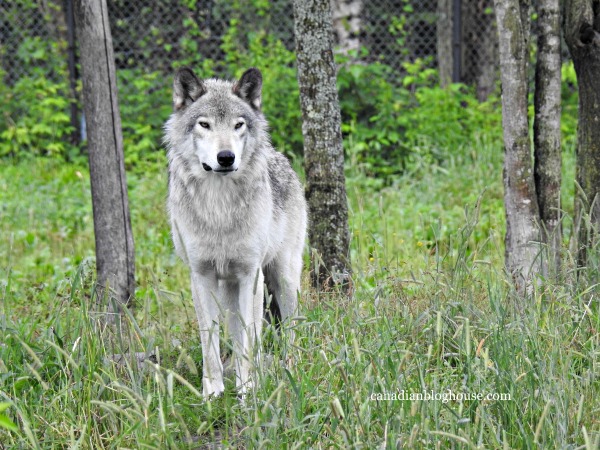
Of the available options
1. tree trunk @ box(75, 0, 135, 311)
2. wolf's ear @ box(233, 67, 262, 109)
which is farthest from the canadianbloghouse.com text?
tree trunk @ box(75, 0, 135, 311)

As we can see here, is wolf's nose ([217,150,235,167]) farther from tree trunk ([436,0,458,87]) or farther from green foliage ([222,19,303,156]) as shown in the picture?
tree trunk ([436,0,458,87])

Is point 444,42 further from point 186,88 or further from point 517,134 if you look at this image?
point 186,88

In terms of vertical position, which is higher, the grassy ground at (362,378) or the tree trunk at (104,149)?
the tree trunk at (104,149)

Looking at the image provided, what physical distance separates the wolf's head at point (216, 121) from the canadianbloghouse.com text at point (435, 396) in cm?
157

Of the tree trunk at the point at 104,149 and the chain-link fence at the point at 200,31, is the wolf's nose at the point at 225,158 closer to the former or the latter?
the tree trunk at the point at 104,149

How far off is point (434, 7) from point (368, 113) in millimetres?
4652

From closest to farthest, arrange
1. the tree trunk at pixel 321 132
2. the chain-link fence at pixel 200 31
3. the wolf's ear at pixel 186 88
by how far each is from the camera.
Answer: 1. the wolf's ear at pixel 186 88
2. the tree trunk at pixel 321 132
3. the chain-link fence at pixel 200 31

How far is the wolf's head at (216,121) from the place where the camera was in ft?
13.6

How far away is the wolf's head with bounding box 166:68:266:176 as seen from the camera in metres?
4.16

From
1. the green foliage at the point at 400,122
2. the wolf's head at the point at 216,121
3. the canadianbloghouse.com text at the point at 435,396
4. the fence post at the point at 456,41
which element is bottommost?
the canadianbloghouse.com text at the point at 435,396

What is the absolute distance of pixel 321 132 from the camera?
520 cm

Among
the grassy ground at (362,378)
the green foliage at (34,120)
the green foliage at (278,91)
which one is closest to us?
the grassy ground at (362,378)

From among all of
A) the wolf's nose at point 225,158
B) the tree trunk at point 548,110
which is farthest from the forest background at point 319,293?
the wolf's nose at point 225,158

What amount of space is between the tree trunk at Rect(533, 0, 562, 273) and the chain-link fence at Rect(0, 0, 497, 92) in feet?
22.3
